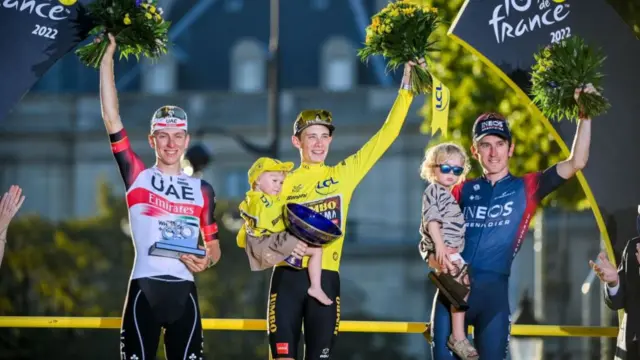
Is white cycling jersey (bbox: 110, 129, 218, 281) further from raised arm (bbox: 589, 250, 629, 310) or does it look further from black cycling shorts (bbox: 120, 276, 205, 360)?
raised arm (bbox: 589, 250, 629, 310)

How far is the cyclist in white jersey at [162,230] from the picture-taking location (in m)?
6.42

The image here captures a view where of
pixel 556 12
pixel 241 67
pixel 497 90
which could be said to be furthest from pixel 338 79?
pixel 556 12

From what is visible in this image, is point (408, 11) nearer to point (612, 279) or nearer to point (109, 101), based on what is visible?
point (109, 101)

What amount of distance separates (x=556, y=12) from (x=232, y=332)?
592 cm

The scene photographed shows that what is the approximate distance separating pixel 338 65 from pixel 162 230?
6977mm

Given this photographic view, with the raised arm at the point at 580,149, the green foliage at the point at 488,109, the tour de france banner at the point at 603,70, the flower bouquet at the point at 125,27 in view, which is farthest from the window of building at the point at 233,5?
the raised arm at the point at 580,149

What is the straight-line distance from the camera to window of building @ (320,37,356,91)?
A: 1295 centimetres

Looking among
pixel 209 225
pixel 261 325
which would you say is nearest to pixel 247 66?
pixel 261 325

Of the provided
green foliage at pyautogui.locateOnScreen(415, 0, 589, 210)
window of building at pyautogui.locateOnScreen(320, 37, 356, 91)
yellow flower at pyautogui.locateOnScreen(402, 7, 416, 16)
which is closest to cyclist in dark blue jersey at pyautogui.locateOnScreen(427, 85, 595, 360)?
yellow flower at pyautogui.locateOnScreen(402, 7, 416, 16)

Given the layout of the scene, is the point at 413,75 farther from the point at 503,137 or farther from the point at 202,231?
the point at 202,231

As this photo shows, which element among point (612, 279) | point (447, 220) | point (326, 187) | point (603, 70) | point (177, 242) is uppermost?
point (603, 70)

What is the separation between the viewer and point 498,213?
6812 mm

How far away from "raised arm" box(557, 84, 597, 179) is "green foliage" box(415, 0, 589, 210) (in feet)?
13.3

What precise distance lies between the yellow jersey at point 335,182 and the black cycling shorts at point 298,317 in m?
0.10
